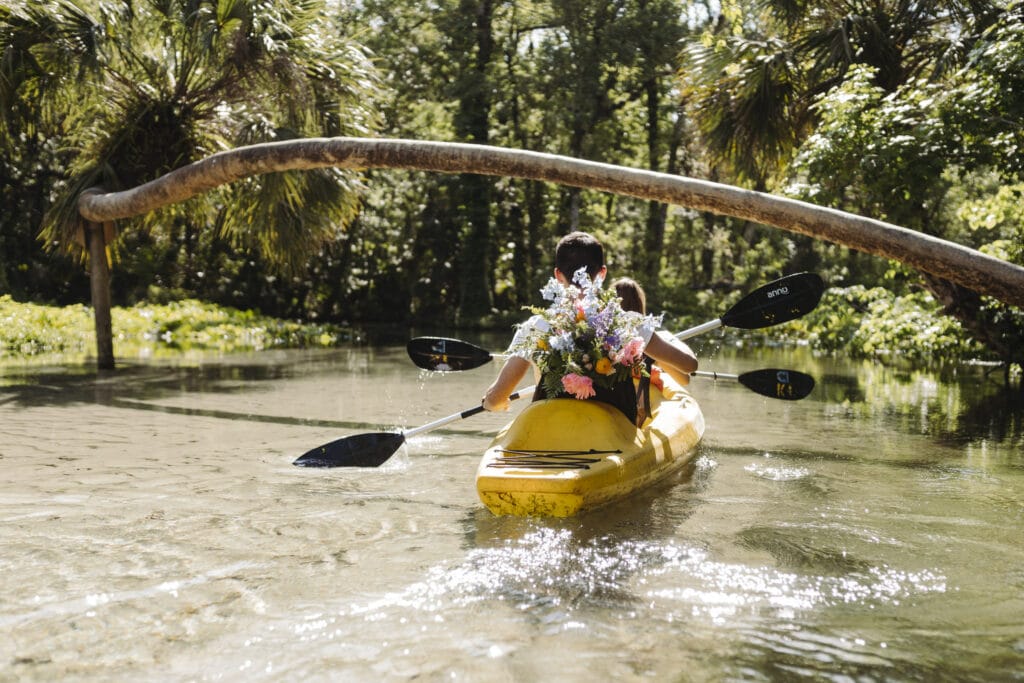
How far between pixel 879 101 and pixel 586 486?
28.0 ft

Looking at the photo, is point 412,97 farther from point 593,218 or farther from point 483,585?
point 483,585

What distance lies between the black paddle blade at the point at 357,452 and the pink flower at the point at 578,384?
133 centimetres

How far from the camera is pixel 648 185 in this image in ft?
22.3

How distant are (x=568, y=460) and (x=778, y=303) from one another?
2.68 metres

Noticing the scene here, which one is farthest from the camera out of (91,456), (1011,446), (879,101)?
(879,101)

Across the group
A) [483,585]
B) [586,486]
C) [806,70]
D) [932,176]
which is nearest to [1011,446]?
[932,176]

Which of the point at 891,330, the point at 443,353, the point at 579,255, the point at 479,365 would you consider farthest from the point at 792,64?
the point at 579,255

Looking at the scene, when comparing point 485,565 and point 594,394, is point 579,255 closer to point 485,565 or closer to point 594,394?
point 594,394

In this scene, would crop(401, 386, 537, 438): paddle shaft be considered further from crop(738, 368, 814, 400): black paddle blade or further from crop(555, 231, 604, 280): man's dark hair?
crop(738, 368, 814, 400): black paddle blade

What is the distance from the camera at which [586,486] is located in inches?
191

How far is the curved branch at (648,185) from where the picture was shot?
19.6 ft

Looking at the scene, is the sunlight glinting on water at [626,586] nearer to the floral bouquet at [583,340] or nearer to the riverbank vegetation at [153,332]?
the floral bouquet at [583,340]

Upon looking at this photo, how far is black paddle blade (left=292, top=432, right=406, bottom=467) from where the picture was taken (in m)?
6.07

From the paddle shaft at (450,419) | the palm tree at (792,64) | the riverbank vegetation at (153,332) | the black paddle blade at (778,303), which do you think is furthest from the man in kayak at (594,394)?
the riverbank vegetation at (153,332)
